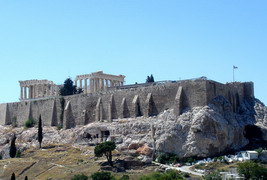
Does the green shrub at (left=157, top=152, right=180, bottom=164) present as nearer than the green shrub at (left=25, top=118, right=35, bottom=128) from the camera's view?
Yes

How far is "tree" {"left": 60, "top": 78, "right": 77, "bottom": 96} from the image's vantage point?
86.2m

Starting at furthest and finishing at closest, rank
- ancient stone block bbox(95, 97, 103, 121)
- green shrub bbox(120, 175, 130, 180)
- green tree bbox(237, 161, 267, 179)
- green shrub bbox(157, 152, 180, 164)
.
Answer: ancient stone block bbox(95, 97, 103, 121) → green shrub bbox(157, 152, 180, 164) → green tree bbox(237, 161, 267, 179) → green shrub bbox(120, 175, 130, 180)

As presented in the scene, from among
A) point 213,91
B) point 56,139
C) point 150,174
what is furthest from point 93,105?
point 150,174

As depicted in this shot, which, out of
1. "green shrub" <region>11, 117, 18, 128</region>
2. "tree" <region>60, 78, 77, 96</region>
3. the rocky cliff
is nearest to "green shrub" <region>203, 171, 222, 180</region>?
the rocky cliff

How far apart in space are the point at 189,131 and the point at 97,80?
28013 millimetres

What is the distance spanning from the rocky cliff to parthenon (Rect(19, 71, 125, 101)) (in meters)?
12.9

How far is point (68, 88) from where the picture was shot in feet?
→ 284

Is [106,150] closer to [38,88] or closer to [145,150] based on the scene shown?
[145,150]

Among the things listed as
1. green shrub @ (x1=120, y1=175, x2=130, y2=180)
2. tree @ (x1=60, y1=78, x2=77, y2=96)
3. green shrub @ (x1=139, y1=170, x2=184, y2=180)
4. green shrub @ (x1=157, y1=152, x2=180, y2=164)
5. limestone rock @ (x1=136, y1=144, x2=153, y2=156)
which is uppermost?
tree @ (x1=60, y1=78, x2=77, y2=96)

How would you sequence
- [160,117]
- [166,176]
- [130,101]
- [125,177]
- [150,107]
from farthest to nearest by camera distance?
[130,101]
[150,107]
[160,117]
[125,177]
[166,176]

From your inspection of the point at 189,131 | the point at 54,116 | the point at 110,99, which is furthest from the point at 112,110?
the point at 189,131

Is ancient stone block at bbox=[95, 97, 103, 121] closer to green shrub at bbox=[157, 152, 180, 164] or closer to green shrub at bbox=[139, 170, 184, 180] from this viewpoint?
green shrub at bbox=[157, 152, 180, 164]

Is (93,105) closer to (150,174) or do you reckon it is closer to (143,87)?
(143,87)

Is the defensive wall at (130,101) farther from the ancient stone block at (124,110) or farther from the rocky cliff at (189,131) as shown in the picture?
the rocky cliff at (189,131)
